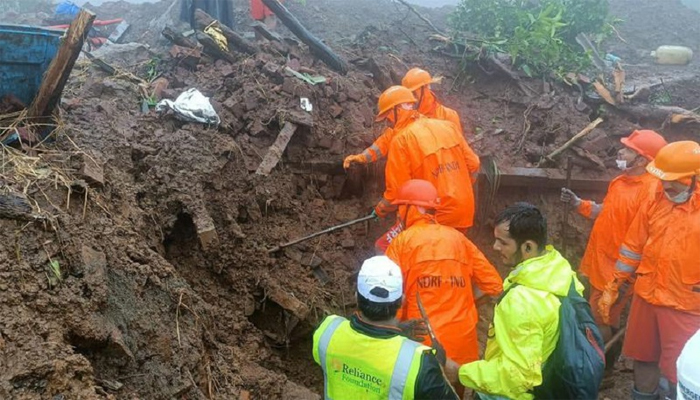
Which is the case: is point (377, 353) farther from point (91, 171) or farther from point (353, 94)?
point (353, 94)

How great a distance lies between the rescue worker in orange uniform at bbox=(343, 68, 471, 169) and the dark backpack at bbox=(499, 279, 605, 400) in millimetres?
3378

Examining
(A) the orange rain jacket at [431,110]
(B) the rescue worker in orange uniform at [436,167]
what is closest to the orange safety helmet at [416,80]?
(A) the orange rain jacket at [431,110]

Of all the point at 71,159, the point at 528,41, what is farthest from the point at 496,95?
the point at 71,159

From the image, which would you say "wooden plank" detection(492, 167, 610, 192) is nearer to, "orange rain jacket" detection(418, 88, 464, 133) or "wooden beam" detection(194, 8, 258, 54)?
"orange rain jacket" detection(418, 88, 464, 133)

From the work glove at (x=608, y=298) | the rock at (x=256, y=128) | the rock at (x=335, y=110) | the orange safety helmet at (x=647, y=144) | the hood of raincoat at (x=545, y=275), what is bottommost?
the work glove at (x=608, y=298)

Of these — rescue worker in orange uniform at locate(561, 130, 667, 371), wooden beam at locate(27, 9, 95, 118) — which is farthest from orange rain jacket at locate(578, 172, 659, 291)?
wooden beam at locate(27, 9, 95, 118)

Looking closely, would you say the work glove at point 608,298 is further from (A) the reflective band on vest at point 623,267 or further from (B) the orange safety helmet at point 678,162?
(B) the orange safety helmet at point 678,162

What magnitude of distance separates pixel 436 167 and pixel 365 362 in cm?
293

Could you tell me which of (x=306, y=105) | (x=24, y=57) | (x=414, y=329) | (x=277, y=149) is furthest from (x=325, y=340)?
(x=306, y=105)

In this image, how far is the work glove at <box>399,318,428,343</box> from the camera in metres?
3.05

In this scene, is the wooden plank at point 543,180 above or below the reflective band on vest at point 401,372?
below

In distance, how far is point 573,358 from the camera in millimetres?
3047

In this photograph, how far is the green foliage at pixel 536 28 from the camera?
870 centimetres

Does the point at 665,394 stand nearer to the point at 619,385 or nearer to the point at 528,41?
the point at 619,385
